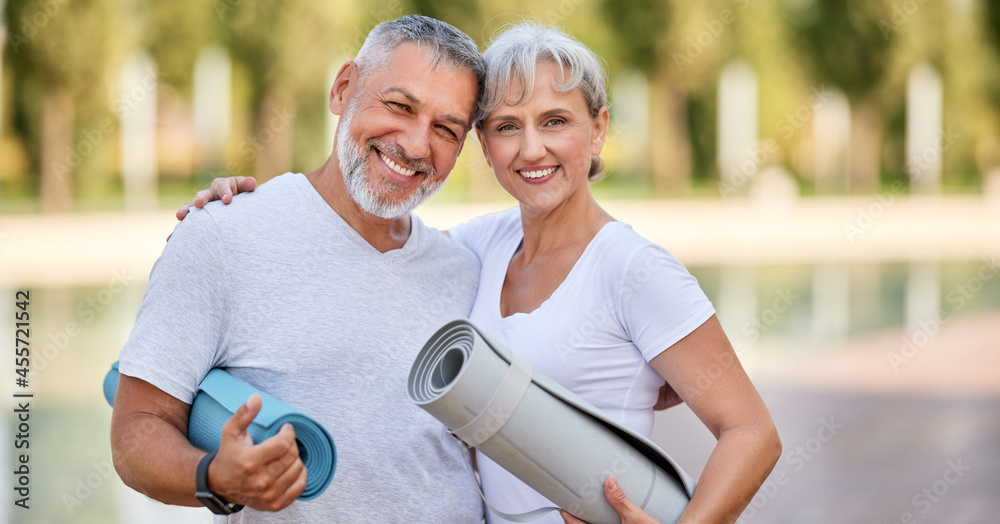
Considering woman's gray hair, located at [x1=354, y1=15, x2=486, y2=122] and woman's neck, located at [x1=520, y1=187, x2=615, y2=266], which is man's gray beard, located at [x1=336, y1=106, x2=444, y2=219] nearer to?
woman's gray hair, located at [x1=354, y1=15, x2=486, y2=122]

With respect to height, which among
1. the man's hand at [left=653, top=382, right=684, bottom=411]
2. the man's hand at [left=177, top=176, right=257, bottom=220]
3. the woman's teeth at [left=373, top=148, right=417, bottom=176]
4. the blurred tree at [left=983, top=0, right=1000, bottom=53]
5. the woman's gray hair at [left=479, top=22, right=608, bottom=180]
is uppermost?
the blurred tree at [left=983, top=0, right=1000, bottom=53]

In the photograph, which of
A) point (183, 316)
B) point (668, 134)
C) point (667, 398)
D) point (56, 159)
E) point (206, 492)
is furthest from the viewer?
point (668, 134)

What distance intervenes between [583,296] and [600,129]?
671 mm

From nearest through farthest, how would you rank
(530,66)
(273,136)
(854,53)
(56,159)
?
(530,66) < (56,159) < (273,136) < (854,53)

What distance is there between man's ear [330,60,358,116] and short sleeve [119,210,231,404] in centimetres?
66

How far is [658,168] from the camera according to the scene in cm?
3072

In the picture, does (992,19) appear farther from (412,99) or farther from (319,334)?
(319,334)

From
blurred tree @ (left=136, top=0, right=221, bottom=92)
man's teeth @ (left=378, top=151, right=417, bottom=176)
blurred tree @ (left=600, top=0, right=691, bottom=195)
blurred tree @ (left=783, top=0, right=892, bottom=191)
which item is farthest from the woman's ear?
blurred tree @ (left=783, top=0, right=892, bottom=191)

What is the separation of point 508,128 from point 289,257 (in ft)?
2.49

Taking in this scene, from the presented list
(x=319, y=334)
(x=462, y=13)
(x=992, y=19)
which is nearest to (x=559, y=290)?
(x=319, y=334)

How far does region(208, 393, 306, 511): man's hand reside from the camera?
1.89 metres

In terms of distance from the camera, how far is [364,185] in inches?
105

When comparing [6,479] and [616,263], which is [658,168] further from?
[616,263]

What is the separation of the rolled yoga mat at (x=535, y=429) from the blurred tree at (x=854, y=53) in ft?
94.1
